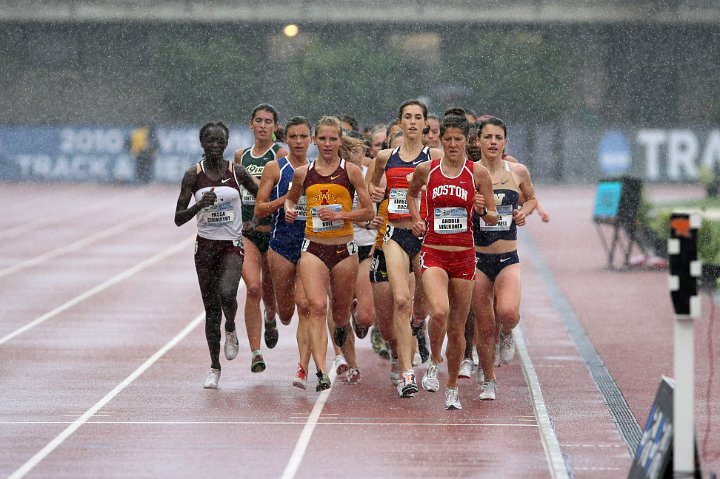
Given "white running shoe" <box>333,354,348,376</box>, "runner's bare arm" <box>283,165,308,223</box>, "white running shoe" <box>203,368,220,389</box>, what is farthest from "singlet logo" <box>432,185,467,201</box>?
"white running shoe" <box>203,368,220,389</box>

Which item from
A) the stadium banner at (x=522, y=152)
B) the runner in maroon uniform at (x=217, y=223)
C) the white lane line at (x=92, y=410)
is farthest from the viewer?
the stadium banner at (x=522, y=152)

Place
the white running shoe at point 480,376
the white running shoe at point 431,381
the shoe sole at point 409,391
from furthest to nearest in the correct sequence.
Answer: the white running shoe at point 480,376, the white running shoe at point 431,381, the shoe sole at point 409,391

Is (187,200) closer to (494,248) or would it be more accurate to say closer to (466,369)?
(494,248)

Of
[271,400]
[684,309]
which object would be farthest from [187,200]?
[684,309]

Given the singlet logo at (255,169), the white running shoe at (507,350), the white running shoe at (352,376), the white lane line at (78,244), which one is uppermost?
the singlet logo at (255,169)

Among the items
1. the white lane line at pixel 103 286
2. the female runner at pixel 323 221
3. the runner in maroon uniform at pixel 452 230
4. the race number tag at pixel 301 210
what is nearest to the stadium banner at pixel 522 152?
the white lane line at pixel 103 286

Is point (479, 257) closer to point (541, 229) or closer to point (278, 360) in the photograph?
point (278, 360)

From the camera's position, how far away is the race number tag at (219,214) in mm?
11539

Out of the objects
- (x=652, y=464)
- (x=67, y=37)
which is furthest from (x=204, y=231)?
(x=67, y=37)

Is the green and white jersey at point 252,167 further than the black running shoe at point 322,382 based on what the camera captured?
Yes

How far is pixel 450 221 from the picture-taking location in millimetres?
10609

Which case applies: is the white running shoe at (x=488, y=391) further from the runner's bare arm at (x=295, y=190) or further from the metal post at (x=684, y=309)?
the metal post at (x=684, y=309)

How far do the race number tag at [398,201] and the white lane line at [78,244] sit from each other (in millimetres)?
11761

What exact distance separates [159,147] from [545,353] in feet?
115
